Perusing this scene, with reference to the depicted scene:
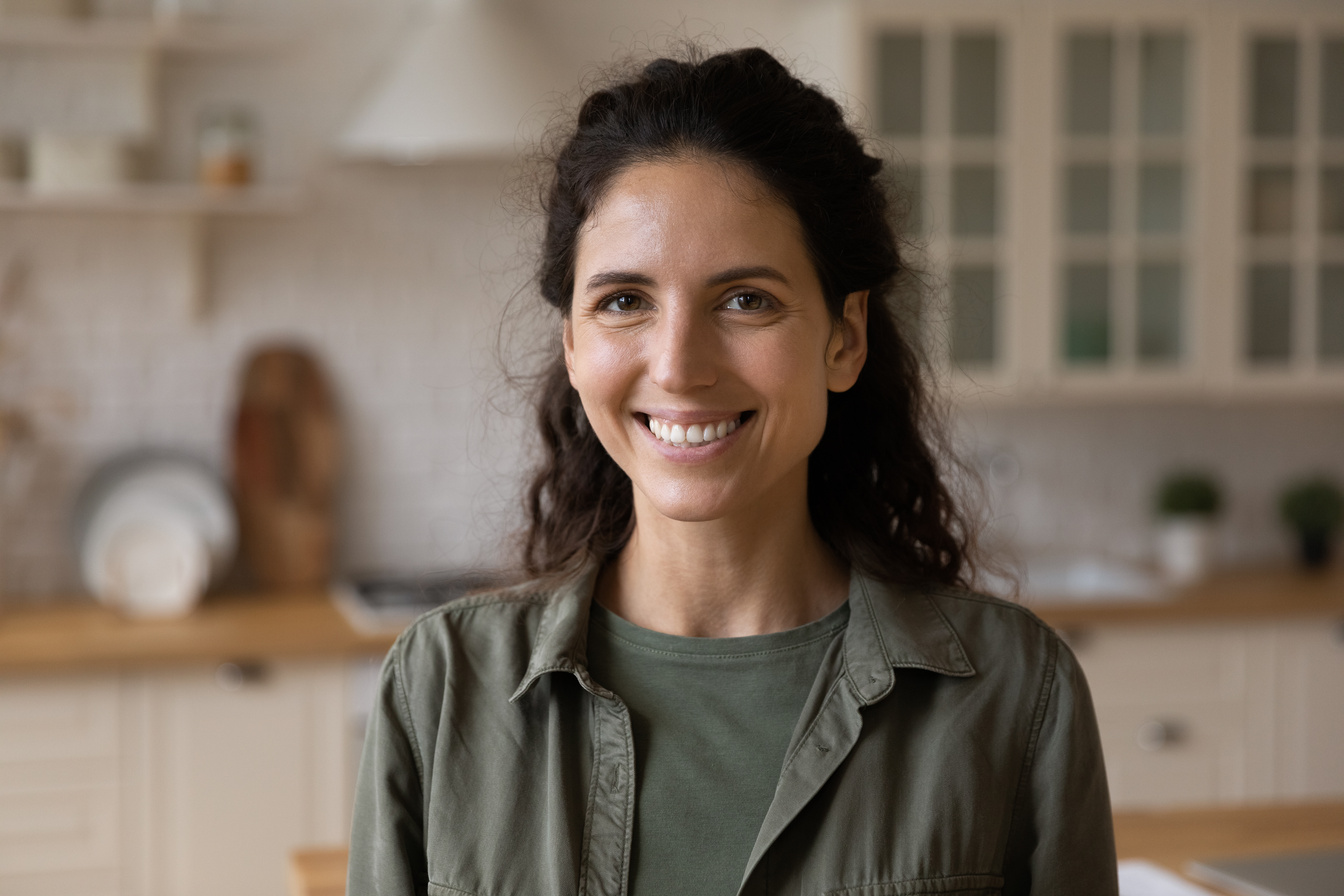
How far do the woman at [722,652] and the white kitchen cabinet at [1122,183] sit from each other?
Answer: 7.36ft

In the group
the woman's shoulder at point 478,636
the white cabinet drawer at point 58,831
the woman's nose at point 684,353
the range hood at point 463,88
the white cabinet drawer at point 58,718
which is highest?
the range hood at point 463,88

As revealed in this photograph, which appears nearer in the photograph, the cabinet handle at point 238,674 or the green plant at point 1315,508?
the cabinet handle at point 238,674

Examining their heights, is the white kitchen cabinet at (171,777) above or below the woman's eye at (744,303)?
below

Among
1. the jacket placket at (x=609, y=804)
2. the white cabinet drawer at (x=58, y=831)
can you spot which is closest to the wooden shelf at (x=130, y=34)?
the white cabinet drawer at (x=58, y=831)

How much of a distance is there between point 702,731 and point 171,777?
6.85ft

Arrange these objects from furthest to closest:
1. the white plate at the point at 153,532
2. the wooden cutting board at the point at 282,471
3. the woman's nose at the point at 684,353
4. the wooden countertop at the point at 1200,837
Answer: the wooden cutting board at the point at 282,471
the white plate at the point at 153,532
the wooden countertop at the point at 1200,837
the woman's nose at the point at 684,353

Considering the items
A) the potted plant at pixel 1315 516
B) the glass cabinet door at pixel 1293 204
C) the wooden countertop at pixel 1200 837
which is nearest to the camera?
the wooden countertop at pixel 1200 837

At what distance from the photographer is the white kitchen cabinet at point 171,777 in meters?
3.08

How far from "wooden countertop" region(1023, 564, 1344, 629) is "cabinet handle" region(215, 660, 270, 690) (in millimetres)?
1792

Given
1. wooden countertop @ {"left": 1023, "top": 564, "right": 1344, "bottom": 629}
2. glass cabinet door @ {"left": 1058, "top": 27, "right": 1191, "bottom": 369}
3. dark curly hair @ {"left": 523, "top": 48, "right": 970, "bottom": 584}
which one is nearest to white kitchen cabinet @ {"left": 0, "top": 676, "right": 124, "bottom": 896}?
dark curly hair @ {"left": 523, "top": 48, "right": 970, "bottom": 584}

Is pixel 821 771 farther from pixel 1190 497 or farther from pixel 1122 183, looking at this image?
pixel 1190 497

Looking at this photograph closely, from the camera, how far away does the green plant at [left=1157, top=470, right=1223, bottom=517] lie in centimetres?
402

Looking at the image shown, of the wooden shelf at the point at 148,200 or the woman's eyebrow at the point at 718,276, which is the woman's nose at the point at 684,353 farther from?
the wooden shelf at the point at 148,200

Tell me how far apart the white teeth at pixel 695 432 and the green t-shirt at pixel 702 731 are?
9.2 inches
